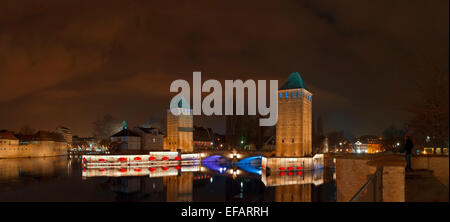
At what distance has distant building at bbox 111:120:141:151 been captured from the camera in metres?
58.8

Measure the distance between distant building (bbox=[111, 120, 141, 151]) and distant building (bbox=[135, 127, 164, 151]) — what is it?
1.62 meters

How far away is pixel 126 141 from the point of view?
59250mm

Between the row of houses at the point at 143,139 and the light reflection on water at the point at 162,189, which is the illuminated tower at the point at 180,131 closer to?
the row of houses at the point at 143,139

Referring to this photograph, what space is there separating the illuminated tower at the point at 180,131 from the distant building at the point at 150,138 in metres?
3.76

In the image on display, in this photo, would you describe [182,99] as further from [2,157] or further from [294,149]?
[2,157]

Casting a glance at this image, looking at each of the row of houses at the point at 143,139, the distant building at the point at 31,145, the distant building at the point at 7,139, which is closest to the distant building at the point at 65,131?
the distant building at the point at 31,145

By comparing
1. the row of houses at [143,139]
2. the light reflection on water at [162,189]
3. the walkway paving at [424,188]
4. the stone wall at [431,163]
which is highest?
the stone wall at [431,163]

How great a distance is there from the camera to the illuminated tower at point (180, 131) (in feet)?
200

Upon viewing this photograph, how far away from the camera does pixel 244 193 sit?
25.8m

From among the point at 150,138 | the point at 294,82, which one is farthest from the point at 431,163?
the point at 150,138

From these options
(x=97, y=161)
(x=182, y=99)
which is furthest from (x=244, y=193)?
(x=182, y=99)

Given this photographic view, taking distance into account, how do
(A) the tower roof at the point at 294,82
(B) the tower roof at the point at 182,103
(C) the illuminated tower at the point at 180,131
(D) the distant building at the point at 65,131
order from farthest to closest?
1. (D) the distant building at the point at 65,131
2. (B) the tower roof at the point at 182,103
3. (C) the illuminated tower at the point at 180,131
4. (A) the tower roof at the point at 294,82

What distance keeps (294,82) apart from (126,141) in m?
32.6

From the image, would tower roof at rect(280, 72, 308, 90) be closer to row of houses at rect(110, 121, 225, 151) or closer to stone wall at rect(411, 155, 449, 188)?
row of houses at rect(110, 121, 225, 151)
